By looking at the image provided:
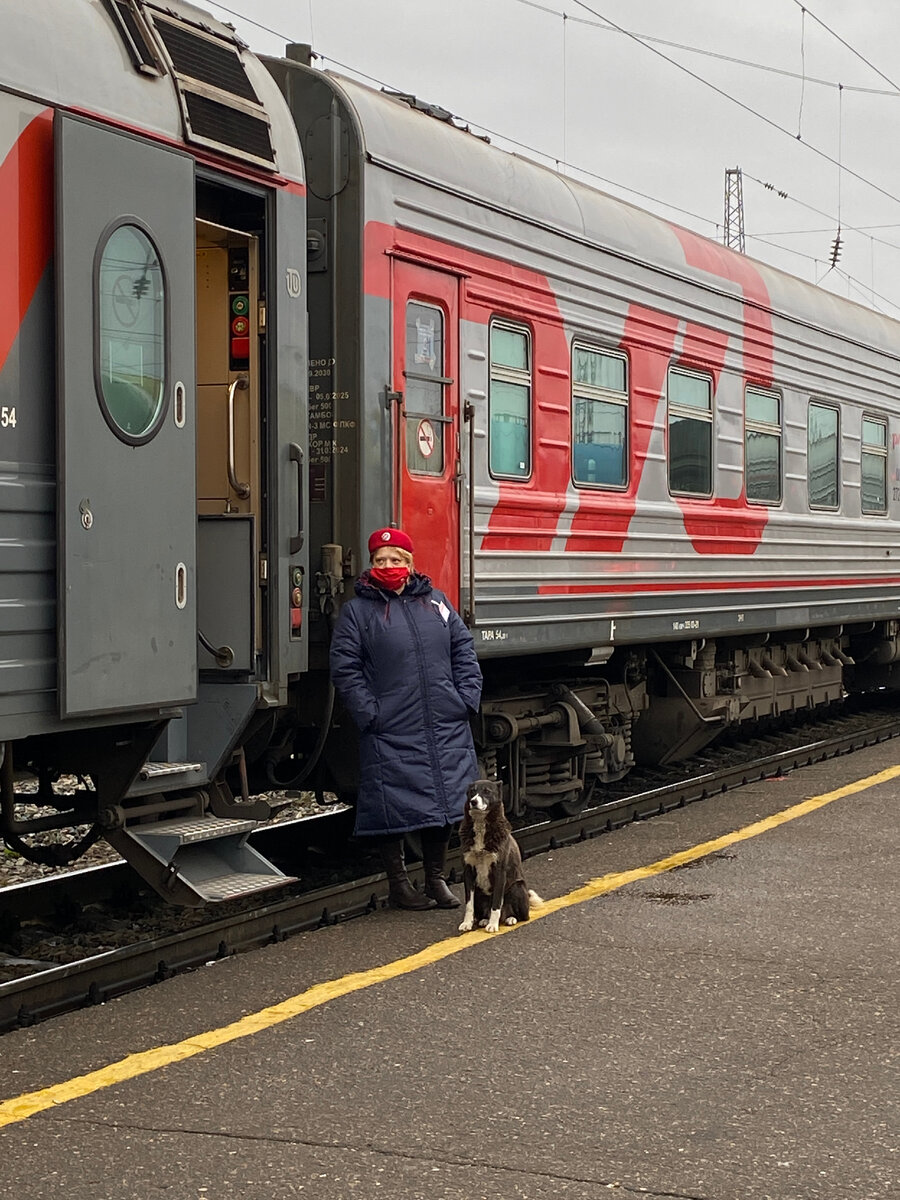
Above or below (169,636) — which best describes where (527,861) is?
below

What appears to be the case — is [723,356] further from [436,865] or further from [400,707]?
[436,865]

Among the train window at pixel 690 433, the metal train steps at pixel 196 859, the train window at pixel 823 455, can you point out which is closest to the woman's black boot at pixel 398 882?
the metal train steps at pixel 196 859

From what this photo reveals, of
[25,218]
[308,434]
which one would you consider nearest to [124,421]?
[25,218]

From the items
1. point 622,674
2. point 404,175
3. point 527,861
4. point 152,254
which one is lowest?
point 527,861

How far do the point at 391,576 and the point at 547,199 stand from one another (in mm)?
2953

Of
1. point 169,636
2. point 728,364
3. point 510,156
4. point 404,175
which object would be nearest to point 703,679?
point 728,364

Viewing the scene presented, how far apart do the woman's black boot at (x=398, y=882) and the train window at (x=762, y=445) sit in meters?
5.15

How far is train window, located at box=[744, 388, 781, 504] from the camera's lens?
11.5 meters

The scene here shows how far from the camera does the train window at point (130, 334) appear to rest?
5.86 metres

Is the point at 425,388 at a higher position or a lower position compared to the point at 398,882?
higher

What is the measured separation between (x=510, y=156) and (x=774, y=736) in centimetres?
674

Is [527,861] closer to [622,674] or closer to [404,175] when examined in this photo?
[622,674]

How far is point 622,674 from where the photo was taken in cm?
1060

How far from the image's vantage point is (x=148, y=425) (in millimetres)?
6070
